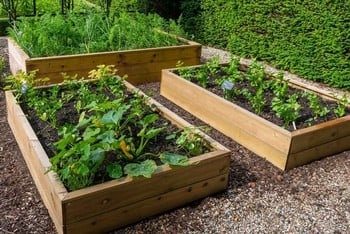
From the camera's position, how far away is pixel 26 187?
2523 millimetres

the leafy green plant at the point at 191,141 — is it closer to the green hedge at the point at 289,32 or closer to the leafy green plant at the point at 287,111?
the leafy green plant at the point at 287,111

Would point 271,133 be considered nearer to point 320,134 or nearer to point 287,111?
point 287,111

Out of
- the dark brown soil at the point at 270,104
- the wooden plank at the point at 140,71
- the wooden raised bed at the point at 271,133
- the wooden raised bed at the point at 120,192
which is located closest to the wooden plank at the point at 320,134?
the wooden raised bed at the point at 271,133

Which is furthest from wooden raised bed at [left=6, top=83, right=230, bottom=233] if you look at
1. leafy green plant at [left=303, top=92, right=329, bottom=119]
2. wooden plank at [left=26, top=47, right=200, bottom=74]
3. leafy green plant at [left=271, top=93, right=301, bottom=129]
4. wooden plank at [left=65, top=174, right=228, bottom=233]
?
wooden plank at [left=26, top=47, right=200, bottom=74]

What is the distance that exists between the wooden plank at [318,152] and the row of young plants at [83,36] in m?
2.46

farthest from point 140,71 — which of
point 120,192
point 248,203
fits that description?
point 120,192

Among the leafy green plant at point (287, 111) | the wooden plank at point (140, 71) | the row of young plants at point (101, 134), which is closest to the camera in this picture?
the row of young plants at point (101, 134)

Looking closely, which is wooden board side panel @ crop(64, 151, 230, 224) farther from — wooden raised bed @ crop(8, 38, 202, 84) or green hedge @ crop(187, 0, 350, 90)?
green hedge @ crop(187, 0, 350, 90)

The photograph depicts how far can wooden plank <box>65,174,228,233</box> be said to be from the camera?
208cm

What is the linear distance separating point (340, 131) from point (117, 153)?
1884 mm

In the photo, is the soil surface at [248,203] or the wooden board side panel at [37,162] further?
the soil surface at [248,203]

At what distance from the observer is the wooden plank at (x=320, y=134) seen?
112 inches

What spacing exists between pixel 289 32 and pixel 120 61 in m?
2.42

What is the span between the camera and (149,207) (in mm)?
2281
